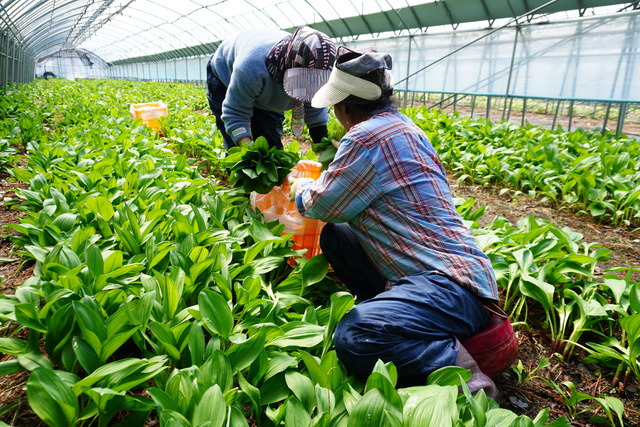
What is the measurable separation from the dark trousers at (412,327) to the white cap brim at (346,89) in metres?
0.88

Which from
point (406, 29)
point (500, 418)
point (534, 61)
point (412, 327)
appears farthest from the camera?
point (406, 29)

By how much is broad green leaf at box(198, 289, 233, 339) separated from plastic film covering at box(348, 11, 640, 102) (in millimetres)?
8733

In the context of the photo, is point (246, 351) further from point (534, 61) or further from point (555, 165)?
point (534, 61)

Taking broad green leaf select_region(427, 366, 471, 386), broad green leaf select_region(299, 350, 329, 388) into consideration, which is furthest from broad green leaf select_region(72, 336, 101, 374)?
broad green leaf select_region(427, 366, 471, 386)

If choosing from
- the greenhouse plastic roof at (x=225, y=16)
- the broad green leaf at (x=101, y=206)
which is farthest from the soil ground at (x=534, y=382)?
the greenhouse plastic roof at (x=225, y=16)

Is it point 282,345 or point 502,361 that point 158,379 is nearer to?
point 282,345

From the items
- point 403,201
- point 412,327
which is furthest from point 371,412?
point 403,201

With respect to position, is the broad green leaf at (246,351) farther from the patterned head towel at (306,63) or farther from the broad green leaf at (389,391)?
the patterned head towel at (306,63)

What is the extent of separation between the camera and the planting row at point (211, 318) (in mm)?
1385

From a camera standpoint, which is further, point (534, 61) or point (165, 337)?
point (534, 61)

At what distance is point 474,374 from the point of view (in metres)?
1.75

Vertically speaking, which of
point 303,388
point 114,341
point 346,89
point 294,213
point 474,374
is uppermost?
point 346,89

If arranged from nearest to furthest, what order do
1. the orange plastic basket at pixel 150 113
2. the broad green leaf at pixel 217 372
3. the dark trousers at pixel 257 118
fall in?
the broad green leaf at pixel 217 372 → the dark trousers at pixel 257 118 → the orange plastic basket at pixel 150 113

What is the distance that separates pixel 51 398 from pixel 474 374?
1.54m
